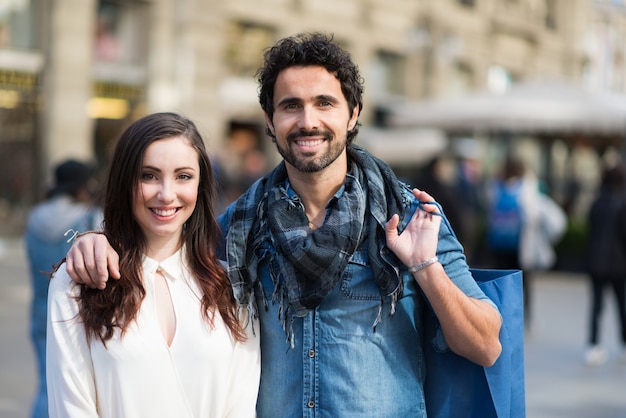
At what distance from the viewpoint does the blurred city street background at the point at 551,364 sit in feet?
22.5

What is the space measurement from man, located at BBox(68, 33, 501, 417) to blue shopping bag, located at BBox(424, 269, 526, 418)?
0.05 meters

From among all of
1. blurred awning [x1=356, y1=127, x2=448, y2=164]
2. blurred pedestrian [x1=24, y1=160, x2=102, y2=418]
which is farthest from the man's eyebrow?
blurred awning [x1=356, y1=127, x2=448, y2=164]

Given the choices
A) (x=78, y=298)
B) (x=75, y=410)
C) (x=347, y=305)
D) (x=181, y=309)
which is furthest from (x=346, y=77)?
(x=75, y=410)

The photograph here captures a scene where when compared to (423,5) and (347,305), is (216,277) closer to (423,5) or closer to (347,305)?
(347,305)

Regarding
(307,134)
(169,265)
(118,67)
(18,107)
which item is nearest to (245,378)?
(169,265)

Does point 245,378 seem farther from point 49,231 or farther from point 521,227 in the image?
point 521,227

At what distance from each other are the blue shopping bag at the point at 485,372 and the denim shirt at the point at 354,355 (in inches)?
1.9

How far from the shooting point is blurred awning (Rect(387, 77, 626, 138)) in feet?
50.9

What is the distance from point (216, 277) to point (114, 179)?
17.4 inches

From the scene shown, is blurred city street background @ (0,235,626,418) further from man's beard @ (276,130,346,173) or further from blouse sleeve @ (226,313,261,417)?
man's beard @ (276,130,346,173)

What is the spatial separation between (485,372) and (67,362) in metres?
1.25

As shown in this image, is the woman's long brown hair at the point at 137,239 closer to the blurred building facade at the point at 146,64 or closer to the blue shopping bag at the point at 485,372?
the blue shopping bag at the point at 485,372

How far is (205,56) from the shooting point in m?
18.3

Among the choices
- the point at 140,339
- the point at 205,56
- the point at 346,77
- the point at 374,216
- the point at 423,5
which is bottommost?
the point at 140,339
